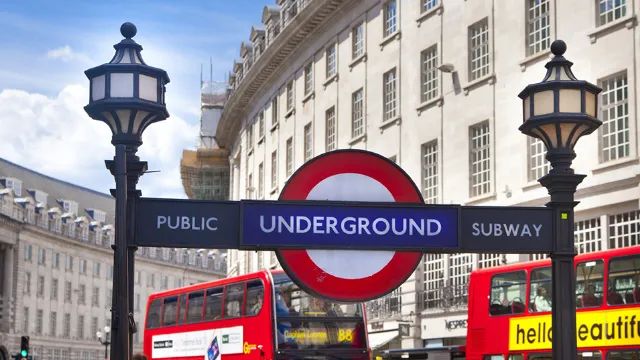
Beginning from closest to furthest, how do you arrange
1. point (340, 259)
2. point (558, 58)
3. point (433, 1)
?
1. point (340, 259)
2. point (558, 58)
3. point (433, 1)

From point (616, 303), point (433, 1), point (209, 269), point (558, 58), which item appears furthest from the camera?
point (209, 269)

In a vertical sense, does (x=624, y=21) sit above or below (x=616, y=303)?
above

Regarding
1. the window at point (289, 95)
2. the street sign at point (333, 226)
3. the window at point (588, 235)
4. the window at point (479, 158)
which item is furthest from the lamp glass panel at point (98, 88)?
the window at point (289, 95)

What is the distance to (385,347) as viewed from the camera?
132 ft

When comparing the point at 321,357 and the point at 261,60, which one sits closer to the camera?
the point at 321,357

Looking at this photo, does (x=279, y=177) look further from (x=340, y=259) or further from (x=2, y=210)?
(x=2, y=210)

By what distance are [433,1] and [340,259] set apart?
33.0 meters

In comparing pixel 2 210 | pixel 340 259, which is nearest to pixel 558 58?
pixel 340 259

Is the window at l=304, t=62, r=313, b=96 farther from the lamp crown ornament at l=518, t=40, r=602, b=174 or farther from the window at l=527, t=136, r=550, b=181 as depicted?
the lamp crown ornament at l=518, t=40, r=602, b=174

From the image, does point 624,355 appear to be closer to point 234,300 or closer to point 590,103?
point 234,300

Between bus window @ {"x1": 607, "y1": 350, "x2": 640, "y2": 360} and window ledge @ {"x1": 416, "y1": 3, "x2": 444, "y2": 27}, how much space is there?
19.7 m

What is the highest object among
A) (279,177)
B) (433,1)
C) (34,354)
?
(433,1)

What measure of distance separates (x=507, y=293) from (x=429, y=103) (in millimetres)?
15933

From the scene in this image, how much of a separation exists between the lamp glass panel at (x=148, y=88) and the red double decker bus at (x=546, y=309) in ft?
45.5
